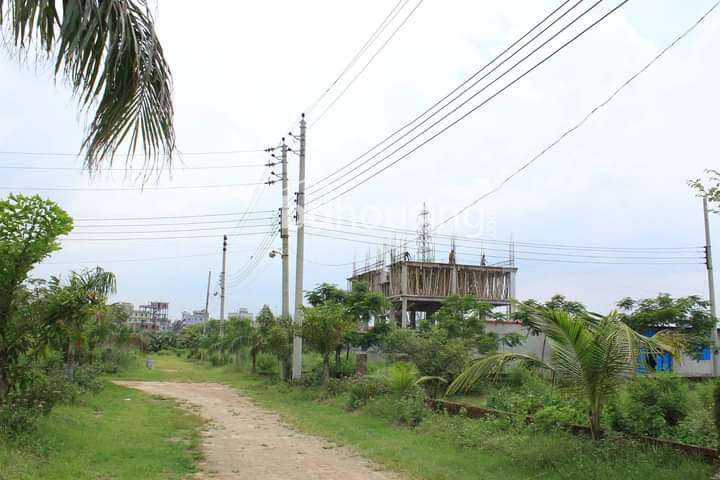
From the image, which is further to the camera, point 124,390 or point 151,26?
point 124,390

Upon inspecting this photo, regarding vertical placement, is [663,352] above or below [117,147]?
below

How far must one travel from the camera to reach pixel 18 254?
31.3 feet

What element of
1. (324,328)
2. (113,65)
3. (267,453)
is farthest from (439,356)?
(113,65)

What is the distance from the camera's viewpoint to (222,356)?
40812 millimetres

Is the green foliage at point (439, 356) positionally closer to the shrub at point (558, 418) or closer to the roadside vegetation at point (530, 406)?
the roadside vegetation at point (530, 406)

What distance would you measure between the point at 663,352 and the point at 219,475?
6.33 meters

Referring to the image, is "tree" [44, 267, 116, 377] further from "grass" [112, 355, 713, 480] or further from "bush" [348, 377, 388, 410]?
"bush" [348, 377, 388, 410]

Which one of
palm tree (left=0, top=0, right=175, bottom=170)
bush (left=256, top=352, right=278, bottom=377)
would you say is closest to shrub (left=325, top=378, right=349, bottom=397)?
bush (left=256, top=352, right=278, bottom=377)

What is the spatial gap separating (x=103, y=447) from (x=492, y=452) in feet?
19.8

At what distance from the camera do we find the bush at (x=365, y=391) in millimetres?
16047

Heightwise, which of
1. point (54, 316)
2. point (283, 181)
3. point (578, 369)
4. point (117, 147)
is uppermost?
point (283, 181)

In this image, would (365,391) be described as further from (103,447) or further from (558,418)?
(103,447)

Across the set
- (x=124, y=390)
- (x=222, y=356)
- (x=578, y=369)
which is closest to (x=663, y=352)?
(x=578, y=369)

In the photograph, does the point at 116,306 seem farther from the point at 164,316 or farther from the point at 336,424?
the point at 164,316
